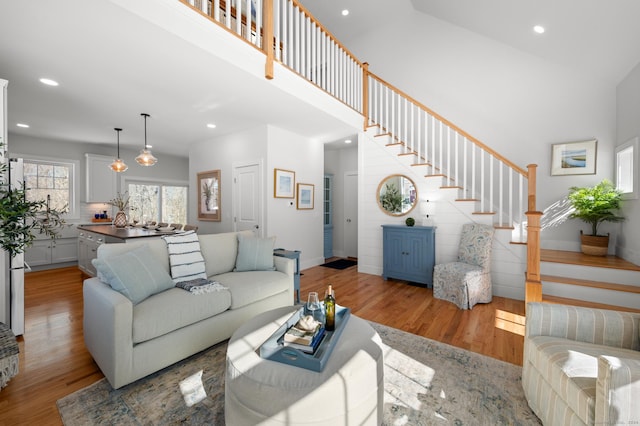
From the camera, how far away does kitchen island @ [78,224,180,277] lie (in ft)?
Answer: 12.6

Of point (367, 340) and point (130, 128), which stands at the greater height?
point (130, 128)

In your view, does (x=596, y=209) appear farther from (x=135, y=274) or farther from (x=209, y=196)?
(x=209, y=196)

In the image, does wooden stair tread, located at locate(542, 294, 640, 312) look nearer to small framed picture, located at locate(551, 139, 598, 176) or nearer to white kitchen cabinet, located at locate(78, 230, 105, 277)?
small framed picture, located at locate(551, 139, 598, 176)

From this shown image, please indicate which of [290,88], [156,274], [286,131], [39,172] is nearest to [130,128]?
[39,172]

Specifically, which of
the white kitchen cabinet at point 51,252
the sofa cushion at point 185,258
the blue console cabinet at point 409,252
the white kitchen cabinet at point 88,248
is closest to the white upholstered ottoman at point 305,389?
the sofa cushion at point 185,258

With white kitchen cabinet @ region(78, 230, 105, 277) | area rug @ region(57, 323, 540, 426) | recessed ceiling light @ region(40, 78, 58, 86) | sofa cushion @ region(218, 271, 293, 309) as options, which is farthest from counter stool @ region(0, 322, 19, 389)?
recessed ceiling light @ region(40, 78, 58, 86)

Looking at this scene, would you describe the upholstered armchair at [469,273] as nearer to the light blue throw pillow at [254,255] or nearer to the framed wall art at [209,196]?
the light blue throw pillow at [254,255]

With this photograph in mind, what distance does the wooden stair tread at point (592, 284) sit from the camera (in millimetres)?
2707

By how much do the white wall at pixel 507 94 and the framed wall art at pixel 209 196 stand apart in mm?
4229

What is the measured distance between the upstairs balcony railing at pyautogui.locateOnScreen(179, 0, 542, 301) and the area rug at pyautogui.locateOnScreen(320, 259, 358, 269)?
245 centimetres

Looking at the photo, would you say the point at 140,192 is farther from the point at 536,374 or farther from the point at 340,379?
the point at 536,374

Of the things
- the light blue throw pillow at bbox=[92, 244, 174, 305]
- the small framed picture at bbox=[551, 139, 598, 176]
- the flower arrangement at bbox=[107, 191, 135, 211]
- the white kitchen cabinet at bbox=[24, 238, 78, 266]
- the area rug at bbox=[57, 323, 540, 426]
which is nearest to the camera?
the area rug at bbox=[57, 323, 540, 426]

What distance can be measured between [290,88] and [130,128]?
3630mm

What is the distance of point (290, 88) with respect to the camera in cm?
338
